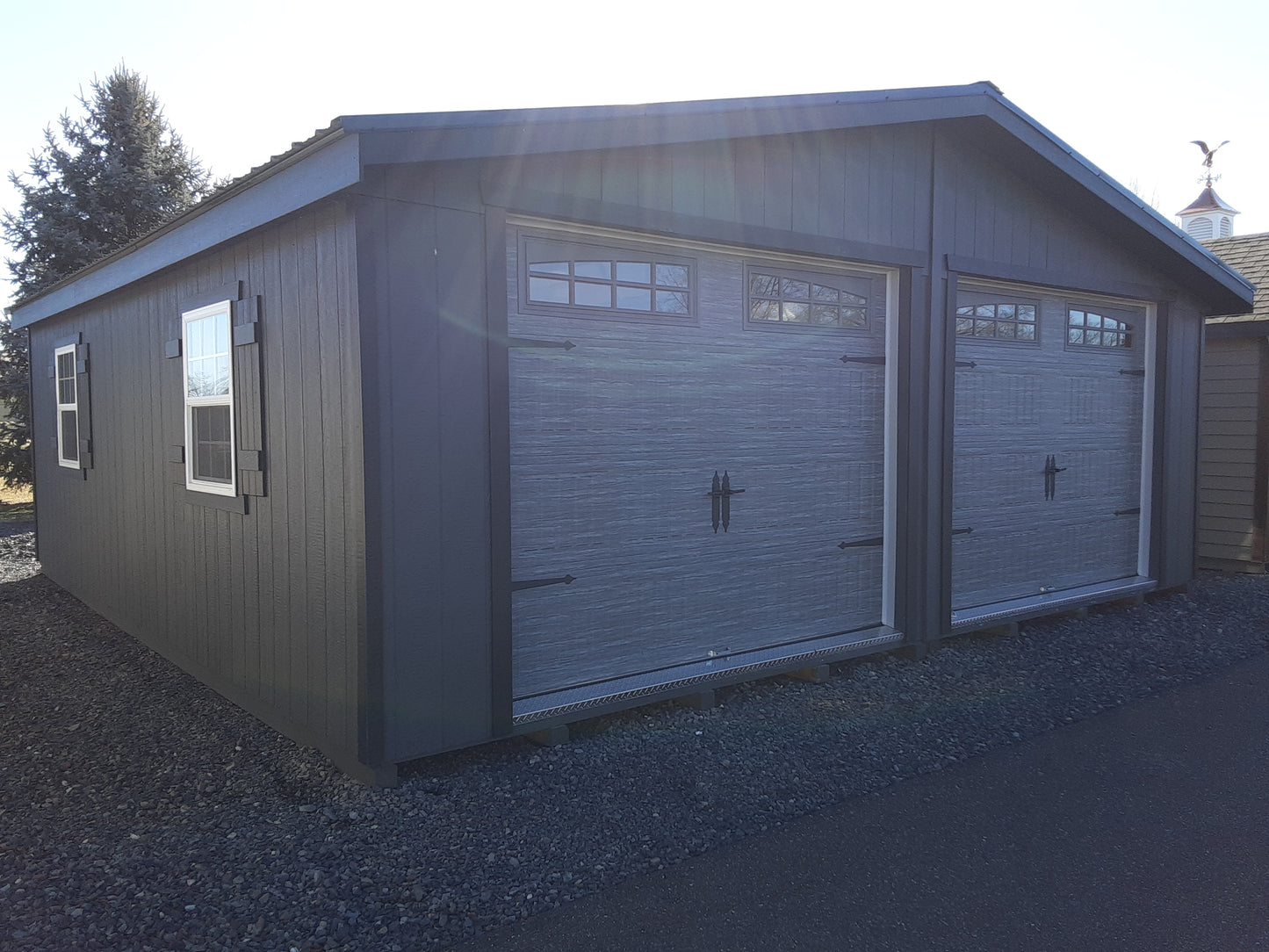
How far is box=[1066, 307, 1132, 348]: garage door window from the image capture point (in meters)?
7.12

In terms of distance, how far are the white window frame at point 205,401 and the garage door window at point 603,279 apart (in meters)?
1.71

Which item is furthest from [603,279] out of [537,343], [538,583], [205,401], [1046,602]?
[1046,602]

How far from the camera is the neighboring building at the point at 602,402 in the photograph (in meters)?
3.87

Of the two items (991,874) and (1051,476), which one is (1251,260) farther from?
(991,874)

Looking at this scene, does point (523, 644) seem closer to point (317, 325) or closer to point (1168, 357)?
point (317, 325)

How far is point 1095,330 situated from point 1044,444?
1.13 m

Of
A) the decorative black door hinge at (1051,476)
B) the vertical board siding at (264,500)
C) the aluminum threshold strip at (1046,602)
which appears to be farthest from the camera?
the decorative black door hinge at (1051,476)

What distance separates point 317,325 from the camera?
4.04m

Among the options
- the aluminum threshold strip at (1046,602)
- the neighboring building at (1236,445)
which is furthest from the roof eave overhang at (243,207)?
the neighboring building at (1236,445)

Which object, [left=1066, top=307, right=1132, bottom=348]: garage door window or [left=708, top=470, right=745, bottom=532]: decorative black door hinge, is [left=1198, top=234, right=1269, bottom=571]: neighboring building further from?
[left=708, top=470, right=745, bottom=532]: decorative black door hinge

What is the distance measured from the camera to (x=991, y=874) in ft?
10.7

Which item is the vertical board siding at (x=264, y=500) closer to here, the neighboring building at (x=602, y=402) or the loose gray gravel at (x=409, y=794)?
the neighboring building at (x=602, y=402)

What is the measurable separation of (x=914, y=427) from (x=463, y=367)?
10.1 ft

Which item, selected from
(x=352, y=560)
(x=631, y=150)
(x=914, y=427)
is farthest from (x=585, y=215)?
(x=914, y=427)
